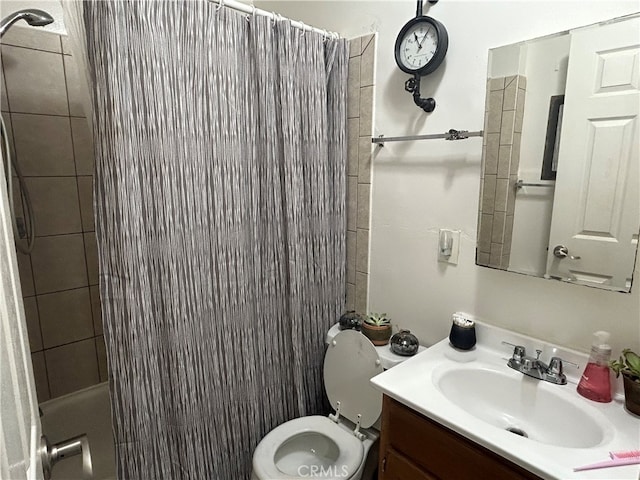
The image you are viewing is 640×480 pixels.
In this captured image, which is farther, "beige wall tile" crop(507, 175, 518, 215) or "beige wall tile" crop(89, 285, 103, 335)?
"beige wall tile" crop(89, 285, 103, 335)

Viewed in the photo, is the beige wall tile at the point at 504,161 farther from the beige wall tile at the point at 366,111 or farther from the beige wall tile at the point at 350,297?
the beige wall tile at the point at 350,297

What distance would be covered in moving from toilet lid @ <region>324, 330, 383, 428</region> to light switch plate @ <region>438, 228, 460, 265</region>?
0.47 metres

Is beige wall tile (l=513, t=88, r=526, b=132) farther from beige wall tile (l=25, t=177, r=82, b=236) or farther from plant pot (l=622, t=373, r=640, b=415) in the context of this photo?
beige wall tile (l=25, t=177, r=82, b=236)

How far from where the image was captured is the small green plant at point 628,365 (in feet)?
3.37

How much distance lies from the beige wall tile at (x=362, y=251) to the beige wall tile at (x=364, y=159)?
9.9 inches

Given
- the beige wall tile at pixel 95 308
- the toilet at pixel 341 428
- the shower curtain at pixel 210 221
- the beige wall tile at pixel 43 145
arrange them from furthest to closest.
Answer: the beige wall tile at pixel 95 308, the beige wall tile at pixel 43 145, the toilet at pixel 341 428, the shower curtain at pixel 210 221

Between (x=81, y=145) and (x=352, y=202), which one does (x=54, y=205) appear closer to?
(x=81, y=145)

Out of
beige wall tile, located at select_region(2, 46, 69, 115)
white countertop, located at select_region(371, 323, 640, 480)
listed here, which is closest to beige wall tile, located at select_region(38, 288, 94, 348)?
beige wall tile, located at select_region(2, 46, 69, 115)

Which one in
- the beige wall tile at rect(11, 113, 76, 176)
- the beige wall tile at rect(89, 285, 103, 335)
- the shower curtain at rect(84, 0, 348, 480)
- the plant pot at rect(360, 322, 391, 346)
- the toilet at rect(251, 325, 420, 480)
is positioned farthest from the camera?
the beige wall tile at rect(89, 285, 103, 335)

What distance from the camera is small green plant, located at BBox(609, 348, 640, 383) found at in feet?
3.37

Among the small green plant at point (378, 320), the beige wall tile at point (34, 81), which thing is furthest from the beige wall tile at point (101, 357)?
the small green plant at point (378, 320)

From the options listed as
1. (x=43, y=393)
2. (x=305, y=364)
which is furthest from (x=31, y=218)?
(x=305, y=364)

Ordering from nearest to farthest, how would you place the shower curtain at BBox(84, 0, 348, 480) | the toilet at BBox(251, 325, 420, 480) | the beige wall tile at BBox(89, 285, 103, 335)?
the shower curtain at BBox(84, 0, 348, 480) → the toilet at BBox(251, 325, 420, 480) → the beige wall tile at BBox(89, 285, 103, 335)

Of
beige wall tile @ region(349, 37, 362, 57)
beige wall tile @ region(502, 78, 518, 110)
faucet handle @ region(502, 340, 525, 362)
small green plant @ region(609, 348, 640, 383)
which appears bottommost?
faucet handle @ region(502, 340, 525, 362)
